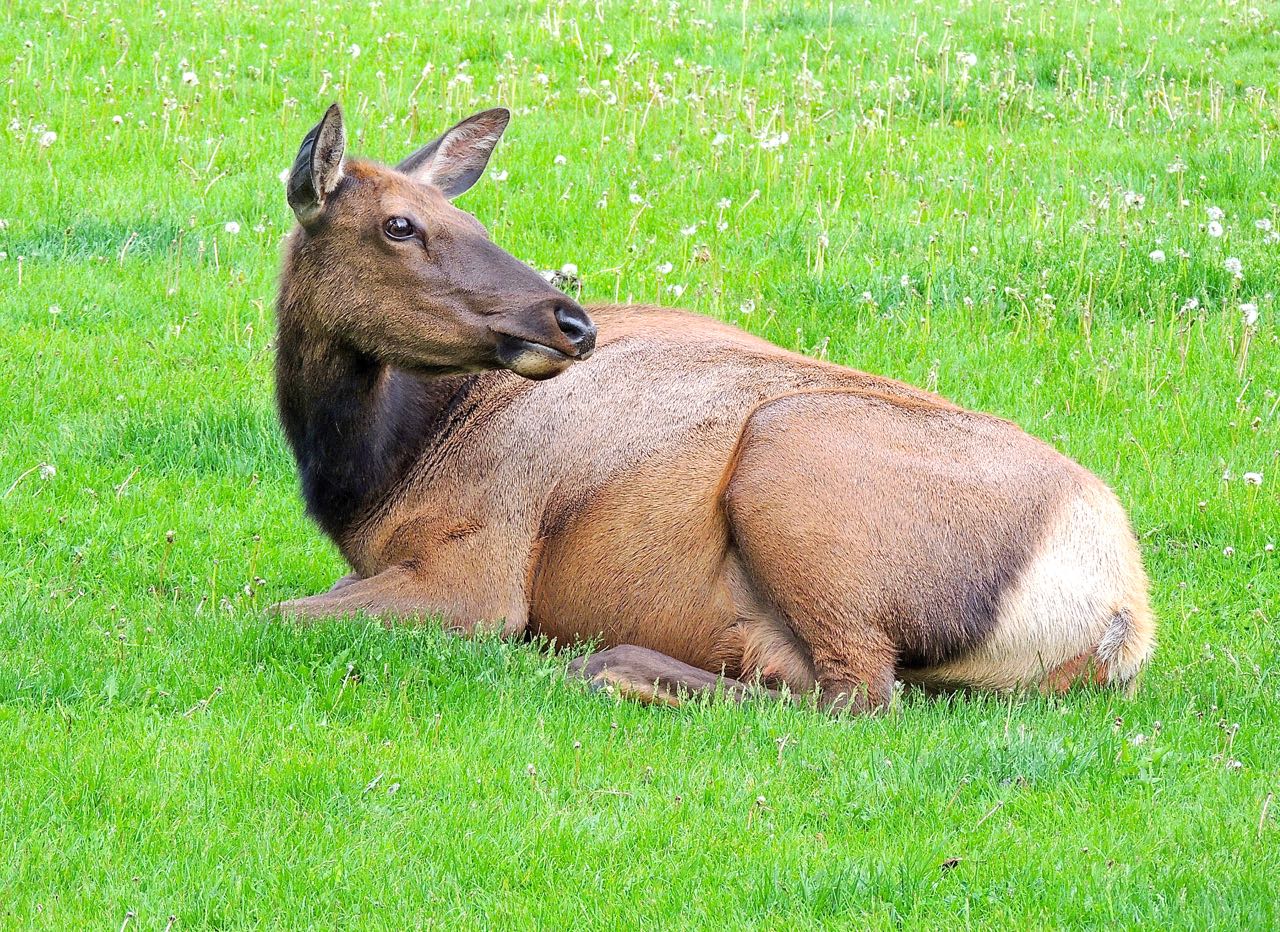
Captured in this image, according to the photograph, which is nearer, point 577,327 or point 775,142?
point 577,327

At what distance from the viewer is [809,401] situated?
5.96 meters

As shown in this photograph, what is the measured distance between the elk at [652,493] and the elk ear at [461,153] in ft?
2.31

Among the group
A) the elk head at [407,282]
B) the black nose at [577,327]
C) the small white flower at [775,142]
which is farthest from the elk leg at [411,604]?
the small white flower at [775,142]

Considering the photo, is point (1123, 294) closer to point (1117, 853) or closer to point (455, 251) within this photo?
point (455, 251)

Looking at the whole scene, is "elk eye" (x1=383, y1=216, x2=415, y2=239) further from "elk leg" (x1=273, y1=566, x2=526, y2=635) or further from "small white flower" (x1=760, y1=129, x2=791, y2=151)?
"small white flower" (x1=760, y1=129, x2=791, y2=151)

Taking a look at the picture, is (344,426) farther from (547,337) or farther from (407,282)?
(547,337)

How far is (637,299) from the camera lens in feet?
30.1

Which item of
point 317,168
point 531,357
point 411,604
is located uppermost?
point 317,168

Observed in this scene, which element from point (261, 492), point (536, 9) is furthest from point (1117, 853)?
point (536, 9)

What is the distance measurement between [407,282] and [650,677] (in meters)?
1.70

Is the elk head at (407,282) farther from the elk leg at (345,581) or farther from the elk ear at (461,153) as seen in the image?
the elk leg at (345,581)

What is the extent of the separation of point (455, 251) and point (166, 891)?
276cm

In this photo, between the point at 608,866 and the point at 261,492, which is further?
the point at 261,492

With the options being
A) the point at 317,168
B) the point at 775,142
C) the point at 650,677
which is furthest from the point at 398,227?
the point at 775,142
